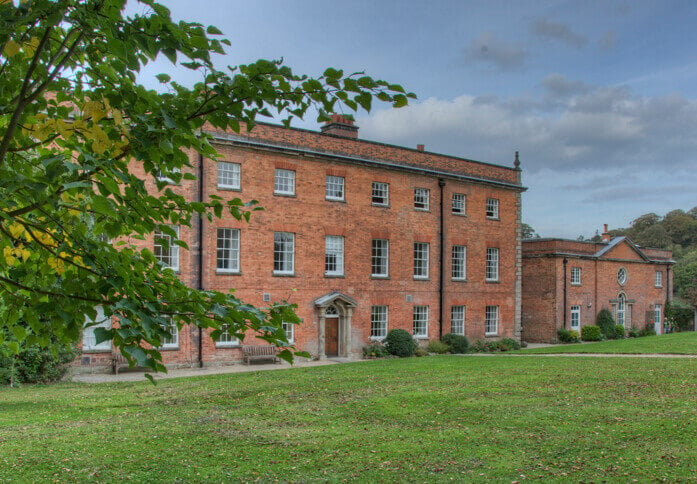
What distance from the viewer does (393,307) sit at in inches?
1204

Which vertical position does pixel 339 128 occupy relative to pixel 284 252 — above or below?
above

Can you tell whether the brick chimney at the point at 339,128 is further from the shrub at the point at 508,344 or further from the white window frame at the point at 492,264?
the shrub at the point at 508,344

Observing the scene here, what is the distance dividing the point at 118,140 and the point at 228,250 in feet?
72.4

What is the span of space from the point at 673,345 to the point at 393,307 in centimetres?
1440

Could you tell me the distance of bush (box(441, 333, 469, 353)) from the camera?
3183 cm

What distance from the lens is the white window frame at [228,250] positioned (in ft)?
84.3

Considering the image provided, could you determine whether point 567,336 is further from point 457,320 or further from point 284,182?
point 284,182

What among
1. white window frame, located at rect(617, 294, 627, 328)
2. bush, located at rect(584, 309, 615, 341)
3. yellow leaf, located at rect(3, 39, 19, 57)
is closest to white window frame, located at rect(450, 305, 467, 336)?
bush, located at rect(584, 309, 615, 341)

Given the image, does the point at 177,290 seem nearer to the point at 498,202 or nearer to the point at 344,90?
the point at 344,90

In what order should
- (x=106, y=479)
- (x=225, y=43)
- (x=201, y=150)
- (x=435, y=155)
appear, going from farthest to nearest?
(x=435, y=155)
(x=106, y=479)
(x=201, y=150)
(x=225, y=43)

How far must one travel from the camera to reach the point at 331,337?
2897 centimetres

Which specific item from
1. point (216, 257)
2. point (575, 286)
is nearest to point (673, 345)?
point (575, 286)

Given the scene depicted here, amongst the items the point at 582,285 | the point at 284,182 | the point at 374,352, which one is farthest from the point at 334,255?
the point at 582,285

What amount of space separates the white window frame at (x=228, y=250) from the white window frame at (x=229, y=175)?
6.03 ft
